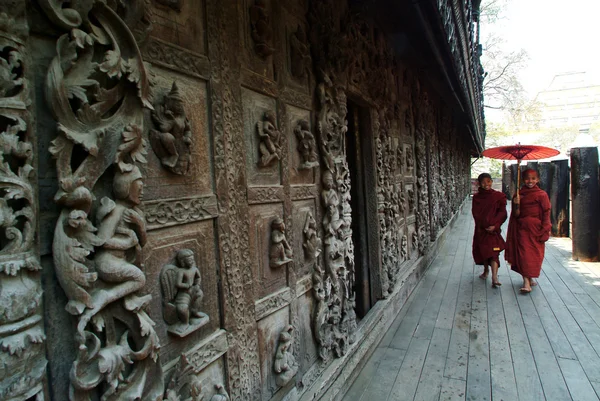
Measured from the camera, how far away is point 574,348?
3457 mm

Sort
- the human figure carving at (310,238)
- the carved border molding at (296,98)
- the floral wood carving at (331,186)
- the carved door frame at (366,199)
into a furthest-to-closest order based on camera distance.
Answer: the carved door frame at (366,199) → the floral wood carving at (331,186) → the human figure carving at (310,238) → the carved border molding at (296,98)

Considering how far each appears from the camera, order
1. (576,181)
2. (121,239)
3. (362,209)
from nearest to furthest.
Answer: (121,239), (362,209), (576,181)

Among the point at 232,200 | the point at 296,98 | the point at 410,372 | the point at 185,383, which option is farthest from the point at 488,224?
the point at 185,383

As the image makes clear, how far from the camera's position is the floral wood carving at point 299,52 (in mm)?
2412

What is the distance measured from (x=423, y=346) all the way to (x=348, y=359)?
107 cm

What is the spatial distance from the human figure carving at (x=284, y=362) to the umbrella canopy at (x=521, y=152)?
503 centimetres

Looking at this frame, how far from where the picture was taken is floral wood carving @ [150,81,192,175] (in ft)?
4.49

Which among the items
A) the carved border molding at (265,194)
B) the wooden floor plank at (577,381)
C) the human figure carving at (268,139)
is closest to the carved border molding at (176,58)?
the human figure carving at (268,139)

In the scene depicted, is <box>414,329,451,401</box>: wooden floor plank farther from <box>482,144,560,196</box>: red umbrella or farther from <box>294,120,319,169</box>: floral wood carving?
<box>482,144,560,196</box>: red umbrella

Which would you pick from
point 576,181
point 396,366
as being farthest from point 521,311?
point 576,181

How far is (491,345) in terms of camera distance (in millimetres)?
3588

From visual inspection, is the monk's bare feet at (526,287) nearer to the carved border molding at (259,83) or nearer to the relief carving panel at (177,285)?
the carved border molding at (259,83)

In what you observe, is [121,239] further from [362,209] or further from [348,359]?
[362,209]

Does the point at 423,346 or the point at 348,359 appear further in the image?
the point at 423,346
